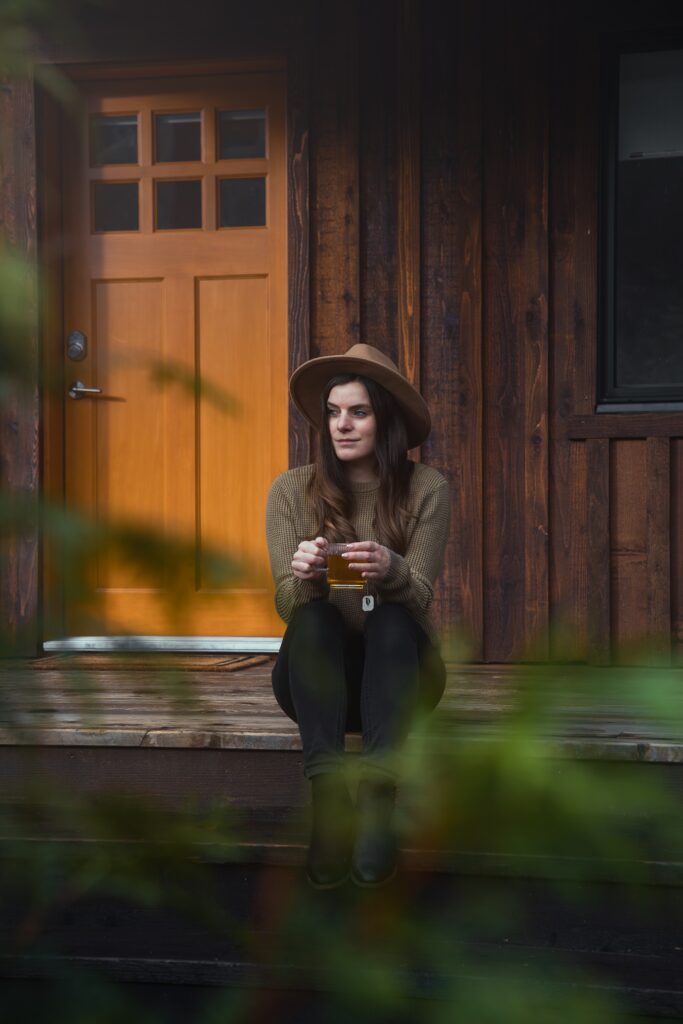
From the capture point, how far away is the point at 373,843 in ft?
7.37

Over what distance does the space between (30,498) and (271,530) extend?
233cm

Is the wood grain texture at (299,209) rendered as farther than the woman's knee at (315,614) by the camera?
Yes

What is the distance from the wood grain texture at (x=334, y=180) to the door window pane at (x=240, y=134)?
0.26 metres

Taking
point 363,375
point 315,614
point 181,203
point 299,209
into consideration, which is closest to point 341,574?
point 315,614

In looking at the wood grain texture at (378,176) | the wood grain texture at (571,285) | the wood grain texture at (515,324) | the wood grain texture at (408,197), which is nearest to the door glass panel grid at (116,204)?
the wood grain texture at (378,176)

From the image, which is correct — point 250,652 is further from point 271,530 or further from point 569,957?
point 569,957

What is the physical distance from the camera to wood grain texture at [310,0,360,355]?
423 cm

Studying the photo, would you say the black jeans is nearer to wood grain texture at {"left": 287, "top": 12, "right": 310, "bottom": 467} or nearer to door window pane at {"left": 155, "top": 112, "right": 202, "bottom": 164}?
wood grain texture at {"left": 287, "top": 12, "right": 310, "bottom": 467}

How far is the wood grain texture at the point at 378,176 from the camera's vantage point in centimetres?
422

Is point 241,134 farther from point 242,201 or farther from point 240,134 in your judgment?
point 242,201

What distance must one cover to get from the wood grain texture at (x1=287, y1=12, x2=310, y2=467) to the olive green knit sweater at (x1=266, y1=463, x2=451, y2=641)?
133 centimetres

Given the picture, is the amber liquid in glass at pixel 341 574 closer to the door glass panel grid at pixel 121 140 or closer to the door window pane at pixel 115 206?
the door window pane at pixel 115 206

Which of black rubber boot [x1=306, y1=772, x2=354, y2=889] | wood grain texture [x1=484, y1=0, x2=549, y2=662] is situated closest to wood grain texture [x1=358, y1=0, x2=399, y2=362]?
wood grain texture [x1=484, y1=0, x2=549, y2=662]

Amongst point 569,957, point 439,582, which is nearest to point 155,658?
point 569,957
